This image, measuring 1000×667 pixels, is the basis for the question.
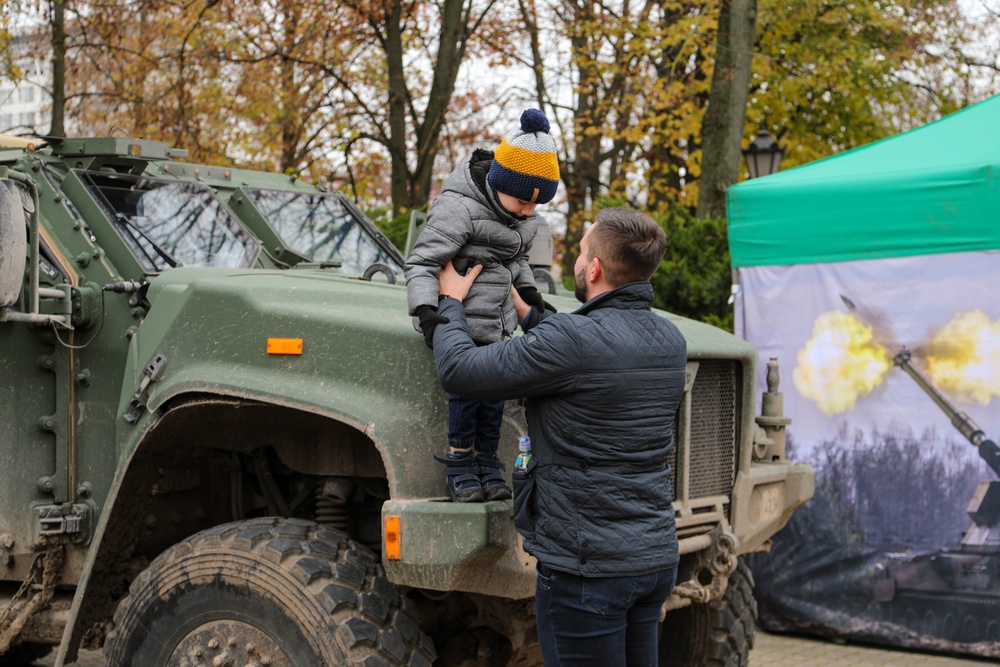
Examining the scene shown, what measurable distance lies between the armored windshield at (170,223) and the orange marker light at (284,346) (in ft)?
3.18

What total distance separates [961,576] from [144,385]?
15.9 feet

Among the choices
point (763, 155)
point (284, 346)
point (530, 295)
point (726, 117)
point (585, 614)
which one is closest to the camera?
point (585, 614)

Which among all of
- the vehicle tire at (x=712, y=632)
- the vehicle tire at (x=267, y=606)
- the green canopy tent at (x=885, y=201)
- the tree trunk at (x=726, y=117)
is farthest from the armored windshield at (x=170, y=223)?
the tree trunk at (x=726, y=117)

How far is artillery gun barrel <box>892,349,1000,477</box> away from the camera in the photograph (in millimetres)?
6867

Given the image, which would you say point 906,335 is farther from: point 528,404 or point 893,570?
point 528,404

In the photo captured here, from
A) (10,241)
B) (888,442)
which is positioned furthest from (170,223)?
(888,442)

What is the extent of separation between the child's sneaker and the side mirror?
1.46m

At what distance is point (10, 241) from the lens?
3.89 m

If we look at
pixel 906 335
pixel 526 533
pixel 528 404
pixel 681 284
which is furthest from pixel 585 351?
pixel 681 284

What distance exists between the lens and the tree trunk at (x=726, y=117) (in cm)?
1154

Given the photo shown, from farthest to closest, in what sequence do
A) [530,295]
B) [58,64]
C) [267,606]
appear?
1. [58,64]
2. [530,295]
3. [267,606]

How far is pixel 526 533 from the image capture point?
11.6 feet

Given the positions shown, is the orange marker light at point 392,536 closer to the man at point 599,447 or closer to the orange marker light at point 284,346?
the man at point 599,447

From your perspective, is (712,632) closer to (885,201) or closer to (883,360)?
(883,360)
